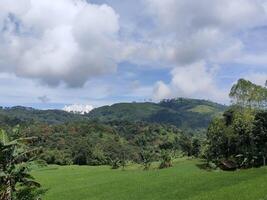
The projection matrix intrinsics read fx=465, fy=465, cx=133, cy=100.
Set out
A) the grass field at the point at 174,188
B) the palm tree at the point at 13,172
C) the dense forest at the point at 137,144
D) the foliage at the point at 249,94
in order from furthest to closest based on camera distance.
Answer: the foliage at the point at 249,94 < the grass field at the point at 174,188 < the dense forest at the point at 137,144 < the palm tree at the point at 13,172

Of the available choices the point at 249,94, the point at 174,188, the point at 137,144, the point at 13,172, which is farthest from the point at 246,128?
the point at 137,144

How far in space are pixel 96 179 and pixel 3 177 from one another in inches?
1862

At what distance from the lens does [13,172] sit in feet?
81.9

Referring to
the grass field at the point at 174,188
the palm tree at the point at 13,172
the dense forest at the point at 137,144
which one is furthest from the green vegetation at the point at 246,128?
the palm tree at the point at 13,172

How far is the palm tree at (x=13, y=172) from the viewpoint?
941 inches

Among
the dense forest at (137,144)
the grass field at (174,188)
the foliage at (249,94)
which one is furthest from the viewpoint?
the foliage at (249,94)

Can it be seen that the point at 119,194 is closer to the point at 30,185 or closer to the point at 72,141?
the point at 30,185

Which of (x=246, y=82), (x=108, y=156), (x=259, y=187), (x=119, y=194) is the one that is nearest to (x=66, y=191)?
(x=119, y=194)

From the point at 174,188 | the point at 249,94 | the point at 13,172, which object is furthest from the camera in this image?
the point at 249,94

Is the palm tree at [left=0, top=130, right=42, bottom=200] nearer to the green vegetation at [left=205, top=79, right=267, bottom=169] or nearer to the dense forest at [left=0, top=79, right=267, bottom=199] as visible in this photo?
the dense forest at [left=0, top=79, right=267, bottom=199]

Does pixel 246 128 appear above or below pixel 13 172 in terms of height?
above

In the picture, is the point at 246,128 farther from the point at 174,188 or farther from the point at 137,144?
the point at 137,144

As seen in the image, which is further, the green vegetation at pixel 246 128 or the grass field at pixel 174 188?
the green vegetation at pixel 246 128

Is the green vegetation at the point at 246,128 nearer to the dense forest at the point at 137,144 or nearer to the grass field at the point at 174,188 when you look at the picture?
the dense forest at the point at 137,144
